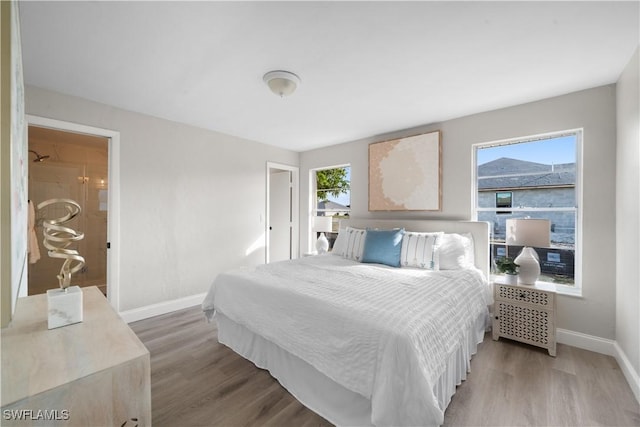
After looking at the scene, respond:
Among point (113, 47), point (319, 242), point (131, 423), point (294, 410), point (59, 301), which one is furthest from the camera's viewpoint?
point (319, 242)

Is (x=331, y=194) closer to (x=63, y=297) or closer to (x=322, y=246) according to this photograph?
(x=322, y=246)

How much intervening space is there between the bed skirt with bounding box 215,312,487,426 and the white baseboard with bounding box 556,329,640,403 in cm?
90

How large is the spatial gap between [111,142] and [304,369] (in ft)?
10.6

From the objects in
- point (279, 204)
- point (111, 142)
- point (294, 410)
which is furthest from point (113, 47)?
point (279, 204)

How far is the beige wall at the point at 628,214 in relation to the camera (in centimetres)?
197

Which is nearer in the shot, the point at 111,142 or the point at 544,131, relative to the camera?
the point at 544,131

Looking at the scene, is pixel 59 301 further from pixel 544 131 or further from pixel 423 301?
pixel 544 131

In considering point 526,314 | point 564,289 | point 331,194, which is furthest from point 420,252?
point 331,194

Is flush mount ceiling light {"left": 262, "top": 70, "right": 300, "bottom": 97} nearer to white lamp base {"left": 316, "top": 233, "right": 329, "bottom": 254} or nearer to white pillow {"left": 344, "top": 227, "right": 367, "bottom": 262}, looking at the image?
white pillow {"left": 344, "top": 227, "right": 367, "bottom": 262}

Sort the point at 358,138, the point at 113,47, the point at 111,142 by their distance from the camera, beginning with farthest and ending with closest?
the point at 358,138
the point at 111,142
the point at 113,47

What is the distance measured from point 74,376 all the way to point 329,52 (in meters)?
2.24

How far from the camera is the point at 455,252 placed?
115 inches

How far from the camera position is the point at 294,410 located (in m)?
1.78

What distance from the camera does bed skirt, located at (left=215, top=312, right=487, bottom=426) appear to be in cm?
162
